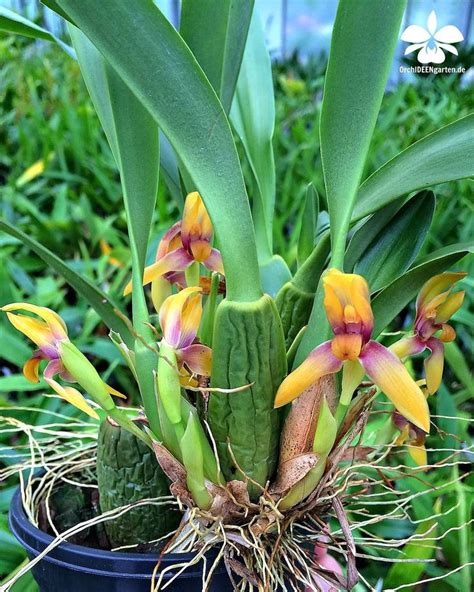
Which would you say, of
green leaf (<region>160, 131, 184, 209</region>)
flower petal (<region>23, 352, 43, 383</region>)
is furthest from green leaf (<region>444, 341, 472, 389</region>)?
flower petal (<region>23, 352, 43, 383</region>)

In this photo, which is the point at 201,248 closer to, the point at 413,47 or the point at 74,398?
the point at 74,398

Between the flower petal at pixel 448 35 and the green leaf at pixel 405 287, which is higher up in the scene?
the flower petal at pixel 448 35

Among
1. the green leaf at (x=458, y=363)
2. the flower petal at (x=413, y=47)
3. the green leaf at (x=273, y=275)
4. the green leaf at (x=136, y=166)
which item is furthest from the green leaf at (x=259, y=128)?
the green leaf at (x=458, y=363)

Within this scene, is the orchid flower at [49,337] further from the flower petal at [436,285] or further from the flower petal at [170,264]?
the flower petal at [436,285]

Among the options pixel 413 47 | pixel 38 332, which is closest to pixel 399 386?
pixel 38 332

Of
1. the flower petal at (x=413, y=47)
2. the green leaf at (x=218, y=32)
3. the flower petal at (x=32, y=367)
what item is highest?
the flower petal at (x=413, y=47)

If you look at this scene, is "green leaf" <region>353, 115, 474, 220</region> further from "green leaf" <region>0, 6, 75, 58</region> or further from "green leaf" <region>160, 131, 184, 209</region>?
"green leaf" <region>0, 6, 75, 58</region>

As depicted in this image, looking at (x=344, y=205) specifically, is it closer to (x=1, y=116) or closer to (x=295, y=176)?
(x=295, y=176)

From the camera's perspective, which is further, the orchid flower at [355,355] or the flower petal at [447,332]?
the flower petal at [447,332]
